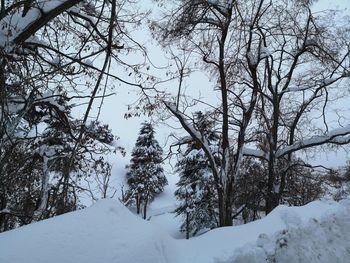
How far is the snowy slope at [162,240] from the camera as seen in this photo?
326cm

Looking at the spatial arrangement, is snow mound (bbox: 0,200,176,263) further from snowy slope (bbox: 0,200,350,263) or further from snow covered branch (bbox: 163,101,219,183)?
snow covered branch (bbox: 163,101,219,183)

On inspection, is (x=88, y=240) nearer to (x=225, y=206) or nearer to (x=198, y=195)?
(x=225, y=206)

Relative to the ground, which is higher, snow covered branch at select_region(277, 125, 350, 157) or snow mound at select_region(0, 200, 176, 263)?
snow covered branch at select_region(277, 125, 350, 157)

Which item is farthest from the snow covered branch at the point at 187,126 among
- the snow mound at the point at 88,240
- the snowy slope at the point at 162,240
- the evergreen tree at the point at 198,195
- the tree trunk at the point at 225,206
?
the evergreen tree at the point at 198,195

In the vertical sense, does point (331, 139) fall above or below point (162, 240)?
above

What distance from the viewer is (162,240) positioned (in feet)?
14.0

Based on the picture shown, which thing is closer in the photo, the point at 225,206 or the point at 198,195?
the point at 225,206

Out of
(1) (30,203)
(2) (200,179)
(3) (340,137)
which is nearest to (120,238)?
(1) (30,203)

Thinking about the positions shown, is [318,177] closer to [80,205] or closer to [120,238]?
[80,205]

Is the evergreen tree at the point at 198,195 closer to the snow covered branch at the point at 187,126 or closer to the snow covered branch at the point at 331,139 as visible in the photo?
the snow covered branch at the point at 331,139

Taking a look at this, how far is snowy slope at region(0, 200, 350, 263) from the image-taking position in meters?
3.26

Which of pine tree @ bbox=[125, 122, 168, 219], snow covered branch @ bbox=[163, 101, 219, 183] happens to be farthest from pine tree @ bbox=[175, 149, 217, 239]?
snow covered branch @ bbox=[163, 101, 219, 183]

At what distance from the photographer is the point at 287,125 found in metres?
17.1

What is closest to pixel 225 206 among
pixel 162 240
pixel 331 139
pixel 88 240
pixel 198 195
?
pixel 331 139
